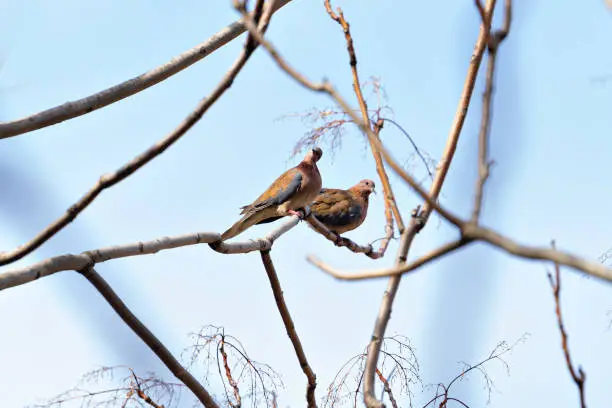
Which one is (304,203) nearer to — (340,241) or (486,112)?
(340,241)

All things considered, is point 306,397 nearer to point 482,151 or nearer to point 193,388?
point 193,388

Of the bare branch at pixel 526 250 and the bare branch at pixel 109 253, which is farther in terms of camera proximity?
the bare branch at pixel 109 253

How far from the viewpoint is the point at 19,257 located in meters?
2.66

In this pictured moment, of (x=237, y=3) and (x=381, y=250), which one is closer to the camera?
(x=237, y=3)

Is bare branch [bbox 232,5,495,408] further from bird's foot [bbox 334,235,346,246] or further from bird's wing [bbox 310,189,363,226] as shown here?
bird's wing [bbox 310,189,363,226]

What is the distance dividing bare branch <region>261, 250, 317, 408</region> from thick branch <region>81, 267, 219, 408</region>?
476 millimetres

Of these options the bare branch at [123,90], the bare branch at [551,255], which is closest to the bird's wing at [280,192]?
the bare branch at [123,90]

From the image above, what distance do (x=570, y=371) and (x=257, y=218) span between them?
536cm

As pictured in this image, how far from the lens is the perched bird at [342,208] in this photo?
7230 millimetres

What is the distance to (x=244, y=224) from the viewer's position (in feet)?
22.0

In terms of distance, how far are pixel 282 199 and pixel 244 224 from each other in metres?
0.38

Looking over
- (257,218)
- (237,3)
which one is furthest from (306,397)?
(257,218)

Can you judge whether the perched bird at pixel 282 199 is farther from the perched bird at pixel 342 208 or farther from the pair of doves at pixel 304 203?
the perched bird at pixel 342 208

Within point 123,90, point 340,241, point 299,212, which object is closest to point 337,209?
point 299,212
